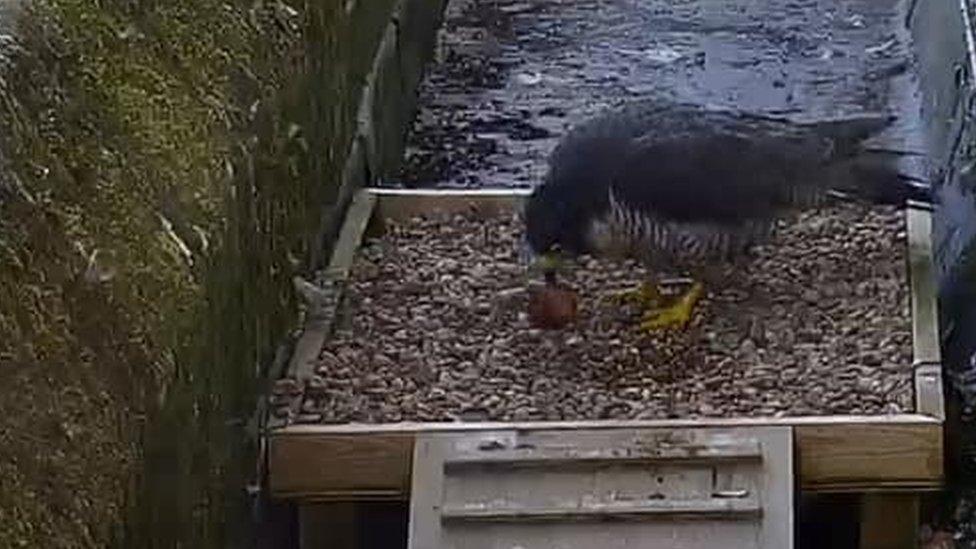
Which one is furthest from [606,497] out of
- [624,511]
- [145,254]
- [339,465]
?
[145,254]

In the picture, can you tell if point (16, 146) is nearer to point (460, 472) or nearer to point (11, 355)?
point (11, 355)

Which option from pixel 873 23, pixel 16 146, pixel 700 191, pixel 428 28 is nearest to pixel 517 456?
pixel 700 191

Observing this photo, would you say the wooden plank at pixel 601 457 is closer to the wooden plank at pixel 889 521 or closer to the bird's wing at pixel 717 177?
the wooden plank at pixel 889 521

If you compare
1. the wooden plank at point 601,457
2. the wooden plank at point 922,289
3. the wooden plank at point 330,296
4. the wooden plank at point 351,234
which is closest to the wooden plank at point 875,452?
the wooden plank at point 601,457

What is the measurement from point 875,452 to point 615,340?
2.24 feet

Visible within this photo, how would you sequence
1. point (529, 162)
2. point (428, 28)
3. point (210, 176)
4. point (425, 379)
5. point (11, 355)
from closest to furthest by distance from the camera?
1. point (11, 355)
2. point (210, 176)
3. point (425, 379)
4. point (529, 162)
5. point (428, 28)

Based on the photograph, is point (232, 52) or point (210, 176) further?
point (232, 52)

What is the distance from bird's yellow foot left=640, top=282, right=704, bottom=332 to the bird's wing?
179 mm

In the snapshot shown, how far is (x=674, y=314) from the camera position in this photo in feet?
12.7

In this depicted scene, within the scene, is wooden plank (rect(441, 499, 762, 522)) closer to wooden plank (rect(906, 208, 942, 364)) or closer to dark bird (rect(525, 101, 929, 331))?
wooden plank (rect(906, 208, 942, 364))

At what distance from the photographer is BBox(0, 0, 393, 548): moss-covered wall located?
2186 mm

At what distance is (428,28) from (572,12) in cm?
65

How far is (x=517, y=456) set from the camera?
129 inches

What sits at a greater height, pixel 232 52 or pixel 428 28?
pixel 428 28
